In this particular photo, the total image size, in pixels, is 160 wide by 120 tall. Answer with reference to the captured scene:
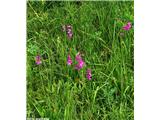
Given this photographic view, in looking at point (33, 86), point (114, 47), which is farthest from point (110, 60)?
point (33, 86)

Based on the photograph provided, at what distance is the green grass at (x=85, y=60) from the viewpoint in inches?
170

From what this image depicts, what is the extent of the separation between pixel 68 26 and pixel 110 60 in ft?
0.80

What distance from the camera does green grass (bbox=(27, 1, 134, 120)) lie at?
14.2 ft

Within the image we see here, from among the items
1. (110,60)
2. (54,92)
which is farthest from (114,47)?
(54,92)

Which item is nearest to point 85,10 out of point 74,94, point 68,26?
point 68,26

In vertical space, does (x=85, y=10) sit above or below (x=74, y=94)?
above

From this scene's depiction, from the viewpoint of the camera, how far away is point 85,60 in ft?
14.4

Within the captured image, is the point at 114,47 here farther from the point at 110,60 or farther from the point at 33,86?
the point at 33,86

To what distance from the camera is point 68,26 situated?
440 centimetres
